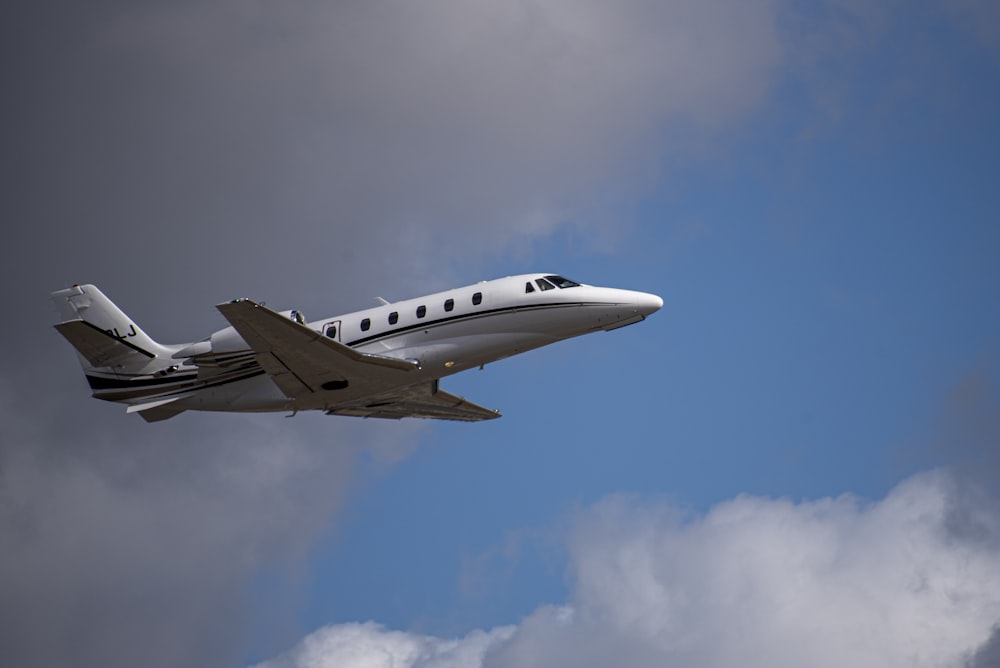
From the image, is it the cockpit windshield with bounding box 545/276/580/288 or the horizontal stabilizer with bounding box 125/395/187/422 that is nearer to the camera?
the cockpit windshield with bounding box 545/276/580/288

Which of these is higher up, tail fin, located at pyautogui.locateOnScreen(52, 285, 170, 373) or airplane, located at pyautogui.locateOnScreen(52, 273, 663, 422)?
tail fin, located at pyautogui.locateOnScreen(52, 285, 170, 373)

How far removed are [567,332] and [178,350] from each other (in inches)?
511

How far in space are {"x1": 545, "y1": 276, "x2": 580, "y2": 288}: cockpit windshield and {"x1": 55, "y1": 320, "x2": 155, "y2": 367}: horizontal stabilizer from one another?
1331 cm

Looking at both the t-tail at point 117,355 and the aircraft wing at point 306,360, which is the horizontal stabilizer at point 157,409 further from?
the aircraft wing at point 306,360

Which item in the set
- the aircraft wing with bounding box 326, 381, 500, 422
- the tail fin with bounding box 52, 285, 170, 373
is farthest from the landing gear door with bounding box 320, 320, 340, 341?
the tail fin with bounding box 52, 285, 170, 373

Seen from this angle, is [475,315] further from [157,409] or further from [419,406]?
[157,409]

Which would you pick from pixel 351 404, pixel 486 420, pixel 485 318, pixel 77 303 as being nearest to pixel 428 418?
pixel 486 420

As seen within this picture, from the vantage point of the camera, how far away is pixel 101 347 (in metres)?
41.1

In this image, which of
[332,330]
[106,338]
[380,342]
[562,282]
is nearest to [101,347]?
[106,338]

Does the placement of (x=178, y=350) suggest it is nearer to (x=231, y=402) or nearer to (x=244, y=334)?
(x=231, y=402)

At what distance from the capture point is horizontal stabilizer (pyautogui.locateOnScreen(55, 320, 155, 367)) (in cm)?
4088

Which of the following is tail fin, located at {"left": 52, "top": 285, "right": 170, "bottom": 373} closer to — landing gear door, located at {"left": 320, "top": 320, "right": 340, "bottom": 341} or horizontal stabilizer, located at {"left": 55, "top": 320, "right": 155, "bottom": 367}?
horizontal stabilizer, located at {"left": 55, "top": 320, "right": 155, "bottom": 367}

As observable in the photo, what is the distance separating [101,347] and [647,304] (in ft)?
57.4

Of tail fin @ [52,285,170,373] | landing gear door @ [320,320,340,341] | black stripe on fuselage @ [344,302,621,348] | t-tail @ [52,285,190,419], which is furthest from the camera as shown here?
tail fin @ [52,285,170,373]
